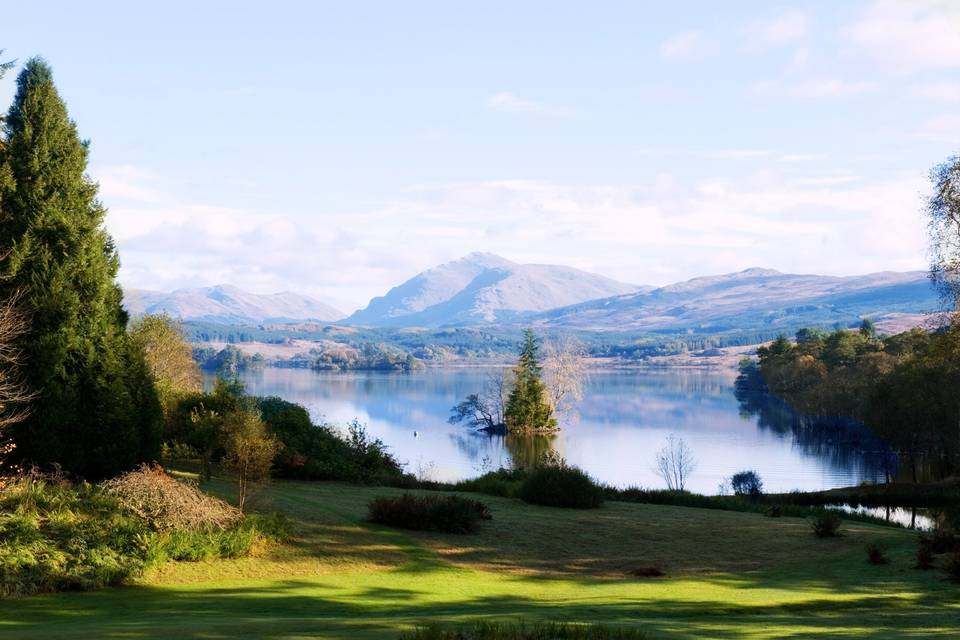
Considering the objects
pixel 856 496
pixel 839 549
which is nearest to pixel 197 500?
pixel 839 549

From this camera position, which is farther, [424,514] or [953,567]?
[424,514]

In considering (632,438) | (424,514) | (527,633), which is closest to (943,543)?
(424,514)

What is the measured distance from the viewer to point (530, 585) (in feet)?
49.7

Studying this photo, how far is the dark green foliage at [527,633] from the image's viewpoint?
8617 mm

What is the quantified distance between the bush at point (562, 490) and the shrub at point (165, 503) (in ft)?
31.2

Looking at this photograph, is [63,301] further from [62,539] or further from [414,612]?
[414,612]

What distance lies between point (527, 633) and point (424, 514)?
1002 centimetres

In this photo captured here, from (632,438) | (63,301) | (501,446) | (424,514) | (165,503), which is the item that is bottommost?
(501,446)

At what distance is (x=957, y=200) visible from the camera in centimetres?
2316

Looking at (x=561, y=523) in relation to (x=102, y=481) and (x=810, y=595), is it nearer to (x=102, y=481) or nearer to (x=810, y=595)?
(x=810, y=595)

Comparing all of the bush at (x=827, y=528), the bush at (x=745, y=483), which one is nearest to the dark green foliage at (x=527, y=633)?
the bush at (x=827, y=528)

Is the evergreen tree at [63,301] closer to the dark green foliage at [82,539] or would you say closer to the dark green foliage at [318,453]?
the dark green foliage at [82,539]

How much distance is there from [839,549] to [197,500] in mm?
13216

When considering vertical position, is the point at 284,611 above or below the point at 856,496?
above
